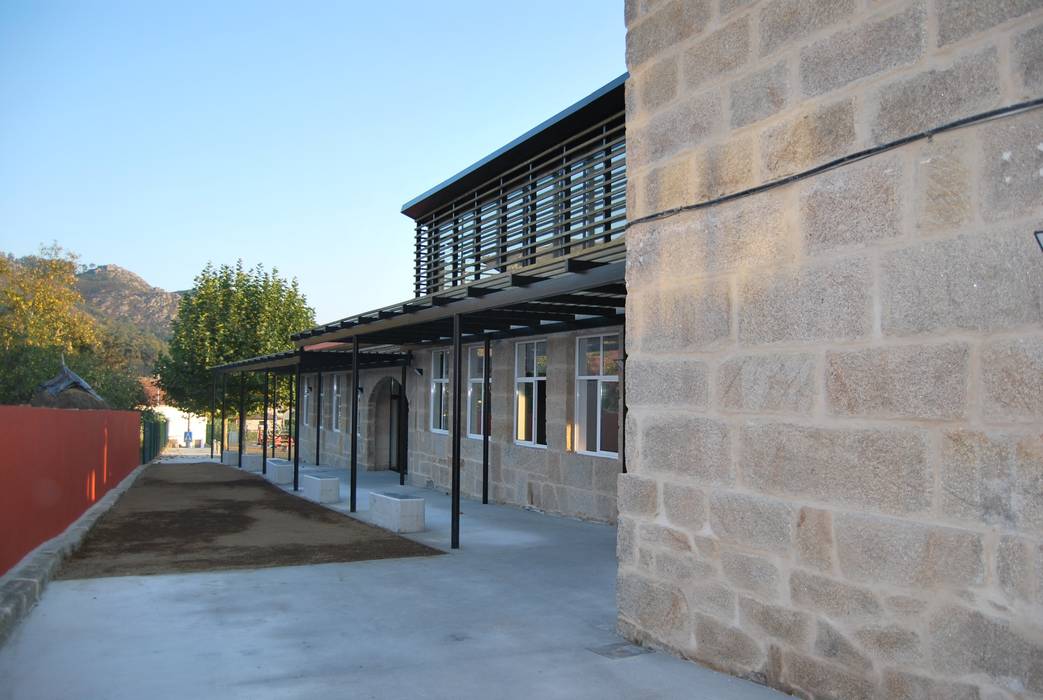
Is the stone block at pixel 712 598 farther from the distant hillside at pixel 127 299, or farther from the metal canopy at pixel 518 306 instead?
the distant hillside at pixel 127 299

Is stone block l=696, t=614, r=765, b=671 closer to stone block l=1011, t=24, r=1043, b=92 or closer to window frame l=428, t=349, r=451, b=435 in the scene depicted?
stone block l=1011, t=24, r=1043, b=92

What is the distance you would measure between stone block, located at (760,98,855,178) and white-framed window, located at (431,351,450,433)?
12.3 meters

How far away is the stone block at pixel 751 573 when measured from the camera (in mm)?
4223

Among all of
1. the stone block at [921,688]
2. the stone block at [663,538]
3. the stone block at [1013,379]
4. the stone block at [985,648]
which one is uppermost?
the stone block at [1013,379]

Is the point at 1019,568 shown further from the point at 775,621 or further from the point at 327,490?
the point at 327,490

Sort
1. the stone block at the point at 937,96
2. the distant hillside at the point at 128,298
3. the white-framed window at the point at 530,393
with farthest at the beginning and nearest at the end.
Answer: the distant hillside at the point at 128,298
the white-framed window at the point at 530,393
the stone block at the point at 937,96

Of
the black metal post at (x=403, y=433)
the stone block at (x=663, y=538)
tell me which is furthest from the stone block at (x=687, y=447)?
the black metal post at (x=403, y=433)

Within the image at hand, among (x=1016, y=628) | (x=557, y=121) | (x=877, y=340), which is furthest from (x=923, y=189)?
(x=557, y=121)

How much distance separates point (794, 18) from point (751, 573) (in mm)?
3000

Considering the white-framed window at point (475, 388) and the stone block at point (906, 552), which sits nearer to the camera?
the stone block at point (906, 552)

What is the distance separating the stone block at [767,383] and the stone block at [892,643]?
1.08 metres

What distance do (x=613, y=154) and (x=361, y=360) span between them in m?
10.5

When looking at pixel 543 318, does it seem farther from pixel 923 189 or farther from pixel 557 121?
pixel 923 189

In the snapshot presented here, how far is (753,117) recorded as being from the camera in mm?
4461
